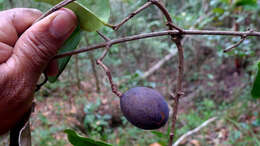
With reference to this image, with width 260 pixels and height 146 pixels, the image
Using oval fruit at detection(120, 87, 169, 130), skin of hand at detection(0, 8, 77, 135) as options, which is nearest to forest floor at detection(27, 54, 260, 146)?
oval fruit at detection(120, 87, 169, 130)

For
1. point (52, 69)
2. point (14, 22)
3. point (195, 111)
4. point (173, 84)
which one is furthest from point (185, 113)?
point (14, 22)

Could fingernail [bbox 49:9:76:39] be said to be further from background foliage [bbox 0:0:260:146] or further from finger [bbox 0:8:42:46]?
background foliage [bbox 0:0:260:146]

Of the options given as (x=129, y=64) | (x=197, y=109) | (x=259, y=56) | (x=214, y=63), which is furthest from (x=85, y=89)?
(x=259, y=56)

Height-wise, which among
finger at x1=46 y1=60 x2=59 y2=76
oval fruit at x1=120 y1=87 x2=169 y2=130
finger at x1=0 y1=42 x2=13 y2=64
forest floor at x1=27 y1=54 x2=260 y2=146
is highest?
finger at x1=0 y1=42 x2=13 y2=64

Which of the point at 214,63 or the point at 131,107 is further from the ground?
the point at 131,107

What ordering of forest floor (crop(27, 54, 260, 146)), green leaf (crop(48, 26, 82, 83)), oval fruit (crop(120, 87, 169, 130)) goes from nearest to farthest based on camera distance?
oval fruit (crop(120, 87, 169, 130)) → green leaf (crop(48, 26, 82, 83)) → forest floor (crop(27, 54, 260, 146))

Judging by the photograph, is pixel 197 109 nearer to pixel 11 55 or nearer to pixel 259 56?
pixel 259 56

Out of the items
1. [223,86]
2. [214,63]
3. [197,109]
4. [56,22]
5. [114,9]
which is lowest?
[197,109]

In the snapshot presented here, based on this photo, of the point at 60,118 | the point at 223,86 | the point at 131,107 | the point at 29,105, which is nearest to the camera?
the point at 131,107
